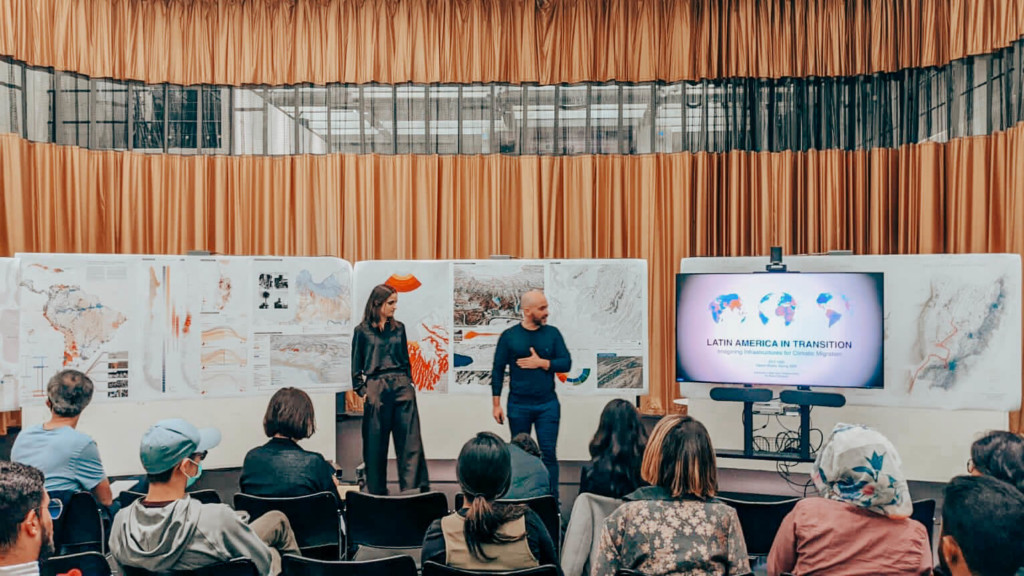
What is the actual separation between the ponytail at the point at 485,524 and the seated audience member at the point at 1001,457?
1.95 meters

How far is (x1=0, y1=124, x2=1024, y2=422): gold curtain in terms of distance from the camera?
7.59 meters

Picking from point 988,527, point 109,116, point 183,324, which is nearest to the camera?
point 988,527

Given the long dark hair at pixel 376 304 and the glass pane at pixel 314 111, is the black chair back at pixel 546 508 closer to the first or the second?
the long dark hair at pixel 376 304

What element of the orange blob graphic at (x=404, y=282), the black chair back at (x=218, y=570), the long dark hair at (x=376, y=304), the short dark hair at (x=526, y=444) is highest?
the orange blob graphic at (x=404, y=282)

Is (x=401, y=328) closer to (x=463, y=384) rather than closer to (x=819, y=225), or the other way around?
(x=463, y=384)

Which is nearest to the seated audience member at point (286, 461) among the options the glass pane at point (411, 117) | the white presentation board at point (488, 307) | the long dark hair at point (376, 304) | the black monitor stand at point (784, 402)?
the long dark hair at point (376, 304)

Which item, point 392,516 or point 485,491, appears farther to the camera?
point 392,516

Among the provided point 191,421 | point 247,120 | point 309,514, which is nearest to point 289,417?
point 309,514

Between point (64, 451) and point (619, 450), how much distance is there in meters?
2.54

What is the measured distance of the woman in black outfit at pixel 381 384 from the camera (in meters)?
5.19

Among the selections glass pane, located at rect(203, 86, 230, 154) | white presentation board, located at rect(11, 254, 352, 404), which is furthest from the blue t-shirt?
glass pane, located at rect(203, 86, 230, 154)

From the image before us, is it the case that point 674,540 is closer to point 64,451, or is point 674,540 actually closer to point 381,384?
point 64,451

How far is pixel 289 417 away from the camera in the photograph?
10.9 feet

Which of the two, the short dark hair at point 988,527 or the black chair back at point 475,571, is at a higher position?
the short dark hair at point 988,527
